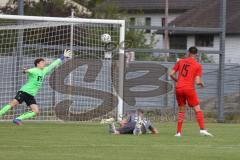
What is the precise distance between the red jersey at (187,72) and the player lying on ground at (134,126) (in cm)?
121

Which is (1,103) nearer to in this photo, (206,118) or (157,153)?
(206,118)

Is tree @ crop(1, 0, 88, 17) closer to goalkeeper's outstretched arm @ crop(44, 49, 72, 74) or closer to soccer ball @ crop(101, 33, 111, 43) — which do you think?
soccer ball @ crop(101, 33, 111, 43)

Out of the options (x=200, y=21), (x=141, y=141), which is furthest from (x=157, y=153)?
(x=200, y=21)

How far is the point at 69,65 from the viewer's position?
2495 centimetres

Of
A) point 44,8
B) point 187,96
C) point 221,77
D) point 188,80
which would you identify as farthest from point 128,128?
point 44,8

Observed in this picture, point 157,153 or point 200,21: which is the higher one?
point 200,21

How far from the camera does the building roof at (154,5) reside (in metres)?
69.4

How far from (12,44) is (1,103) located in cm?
178

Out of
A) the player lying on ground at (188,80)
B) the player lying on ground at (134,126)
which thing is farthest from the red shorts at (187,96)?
the player lying on ground at (134,126)

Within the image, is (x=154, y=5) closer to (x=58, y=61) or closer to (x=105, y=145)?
(x=58, y=61)

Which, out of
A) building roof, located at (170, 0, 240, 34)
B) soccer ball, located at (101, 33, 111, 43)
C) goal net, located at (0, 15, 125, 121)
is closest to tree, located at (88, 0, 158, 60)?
building roof, located at (170, 0, 240, 34)

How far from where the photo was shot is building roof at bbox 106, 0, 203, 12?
228ft

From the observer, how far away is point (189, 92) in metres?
18.3

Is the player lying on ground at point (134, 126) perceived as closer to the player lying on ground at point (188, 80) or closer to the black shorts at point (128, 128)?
the black shorts at point (128, 128)
